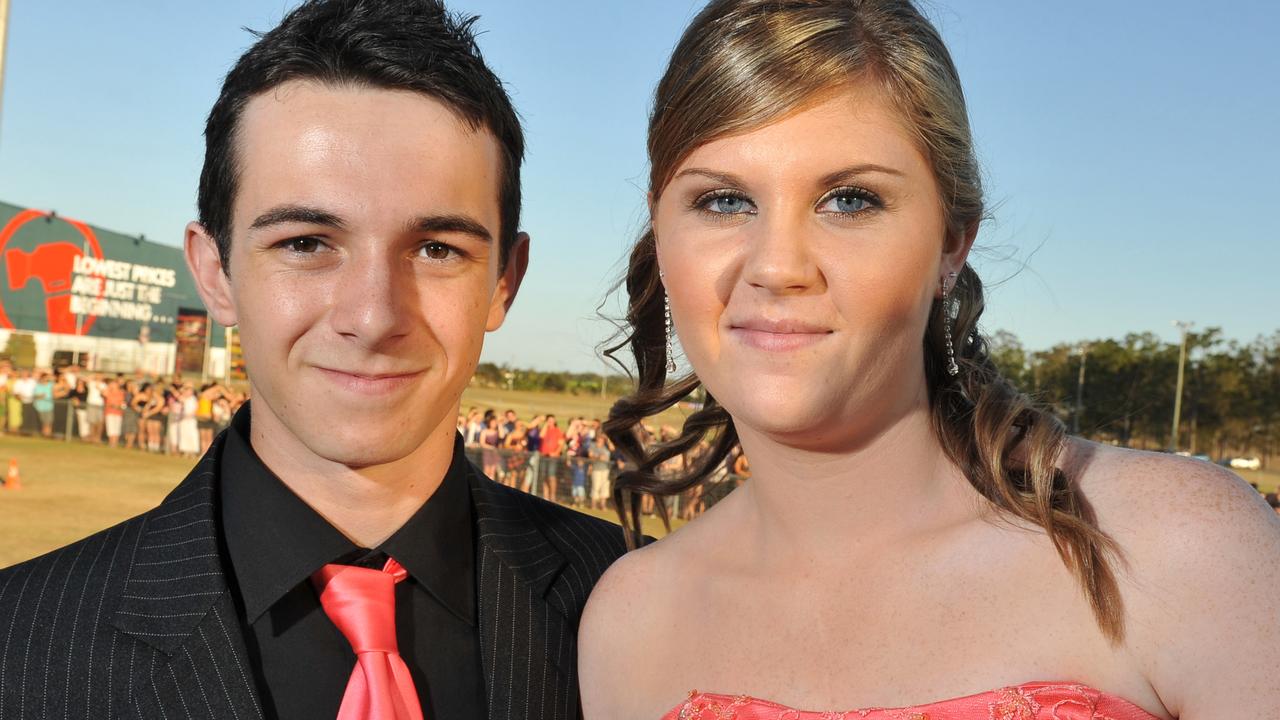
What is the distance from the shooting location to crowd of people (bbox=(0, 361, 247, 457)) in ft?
80.5

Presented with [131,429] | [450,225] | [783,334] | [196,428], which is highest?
[450,225]

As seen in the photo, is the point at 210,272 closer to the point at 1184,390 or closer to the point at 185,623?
the point at 185,623

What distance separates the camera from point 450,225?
8.84 feet

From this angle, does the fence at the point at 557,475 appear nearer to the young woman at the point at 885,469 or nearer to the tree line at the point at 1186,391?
the young woman at the point at 885,469

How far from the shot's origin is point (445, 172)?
8.96 feet

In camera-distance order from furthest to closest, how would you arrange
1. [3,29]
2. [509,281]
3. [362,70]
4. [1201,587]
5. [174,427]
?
[174,427] → [3,29] → [509,281] → [362,70] → [1201,587]

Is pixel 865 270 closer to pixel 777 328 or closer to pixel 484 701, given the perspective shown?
pixel 777 328

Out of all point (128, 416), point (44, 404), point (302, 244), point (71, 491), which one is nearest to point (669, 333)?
point (302, 244)

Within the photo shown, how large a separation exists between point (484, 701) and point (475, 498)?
588 mm

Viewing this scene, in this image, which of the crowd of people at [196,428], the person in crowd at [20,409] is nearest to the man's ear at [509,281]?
the crowd of people at [196,428]

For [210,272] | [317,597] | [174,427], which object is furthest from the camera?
[174,427]

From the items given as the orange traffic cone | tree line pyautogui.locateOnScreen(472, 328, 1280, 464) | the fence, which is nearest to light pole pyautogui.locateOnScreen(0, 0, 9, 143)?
the orange traffic cone

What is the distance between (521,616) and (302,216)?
1161 mm

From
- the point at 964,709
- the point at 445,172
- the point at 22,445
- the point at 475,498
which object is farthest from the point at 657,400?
the point at 22,445
